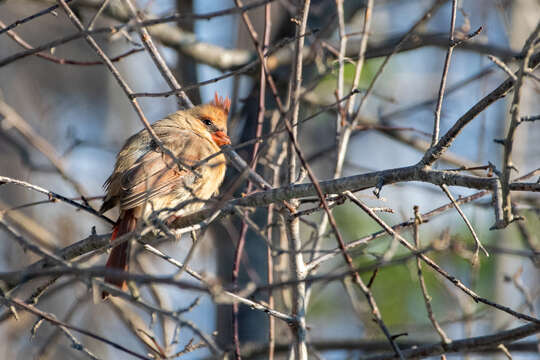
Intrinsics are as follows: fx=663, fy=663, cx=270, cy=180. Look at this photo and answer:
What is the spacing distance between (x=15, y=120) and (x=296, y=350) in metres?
2.84

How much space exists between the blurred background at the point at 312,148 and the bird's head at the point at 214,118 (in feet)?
0.43

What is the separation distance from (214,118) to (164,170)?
1317 mm

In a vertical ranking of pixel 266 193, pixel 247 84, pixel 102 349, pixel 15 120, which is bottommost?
pixel 266 193

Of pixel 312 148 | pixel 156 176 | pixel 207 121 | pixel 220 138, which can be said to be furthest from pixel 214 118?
pixel 312 148

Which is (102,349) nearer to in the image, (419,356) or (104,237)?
(104,237)

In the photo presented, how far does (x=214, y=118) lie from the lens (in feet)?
17.4

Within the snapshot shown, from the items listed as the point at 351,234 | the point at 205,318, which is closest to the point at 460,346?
the point at 351,234

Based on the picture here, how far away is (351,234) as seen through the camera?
7.98m

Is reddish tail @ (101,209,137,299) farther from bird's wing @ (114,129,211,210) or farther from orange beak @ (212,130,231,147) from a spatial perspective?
orange beak @ (212,130,231,147)

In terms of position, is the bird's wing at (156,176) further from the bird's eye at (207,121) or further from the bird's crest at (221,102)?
the bird's crest at (221,102)

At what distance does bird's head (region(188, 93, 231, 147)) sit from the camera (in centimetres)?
522

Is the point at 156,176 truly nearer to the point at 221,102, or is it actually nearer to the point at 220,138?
the point at 220,138

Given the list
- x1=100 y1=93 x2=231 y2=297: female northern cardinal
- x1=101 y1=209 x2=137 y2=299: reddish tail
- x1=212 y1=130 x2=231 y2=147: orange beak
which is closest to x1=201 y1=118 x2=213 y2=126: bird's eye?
x1=100 y1=93 x2=231 y2=297: female northern cardinal

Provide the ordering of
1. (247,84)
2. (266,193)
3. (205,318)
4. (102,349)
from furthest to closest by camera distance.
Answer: (205,318)
(102,349)
(247,84)
(266,193)
